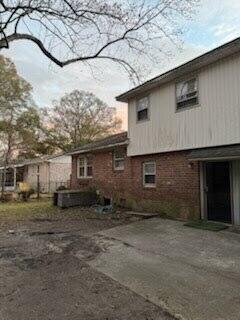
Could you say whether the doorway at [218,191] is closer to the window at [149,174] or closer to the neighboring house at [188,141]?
the neighboring house at [188,141]

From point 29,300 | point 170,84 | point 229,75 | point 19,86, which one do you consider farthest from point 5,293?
point 19,86

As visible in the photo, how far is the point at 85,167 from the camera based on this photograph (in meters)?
21.5

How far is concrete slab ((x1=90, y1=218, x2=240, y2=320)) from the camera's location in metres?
5.37

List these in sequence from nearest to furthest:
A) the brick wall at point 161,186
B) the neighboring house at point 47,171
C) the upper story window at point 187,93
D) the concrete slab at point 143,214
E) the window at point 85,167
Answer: the upper story window at point 187,93
the brick wall at point 161,186
the concrete slab at point 143,214
the window at point 85,167
the neighboring house at point 47,171

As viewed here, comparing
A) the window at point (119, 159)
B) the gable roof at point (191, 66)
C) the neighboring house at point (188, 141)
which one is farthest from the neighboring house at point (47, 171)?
the gable roof at point (191, 66)

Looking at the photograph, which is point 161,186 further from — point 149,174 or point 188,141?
point 188,141

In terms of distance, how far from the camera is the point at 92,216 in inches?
591

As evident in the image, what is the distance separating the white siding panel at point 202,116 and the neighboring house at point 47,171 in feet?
68.6

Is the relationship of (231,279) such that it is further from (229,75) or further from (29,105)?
(29,105)

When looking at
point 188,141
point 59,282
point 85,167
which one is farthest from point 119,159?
point 59,282

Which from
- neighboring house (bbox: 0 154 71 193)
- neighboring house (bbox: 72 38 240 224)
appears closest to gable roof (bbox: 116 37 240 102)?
neighboring house (bbox: 72 38 240 224)

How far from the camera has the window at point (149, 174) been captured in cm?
1486

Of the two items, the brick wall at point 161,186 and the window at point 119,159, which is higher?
the window at point 119,159

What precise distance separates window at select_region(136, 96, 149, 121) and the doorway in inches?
157
